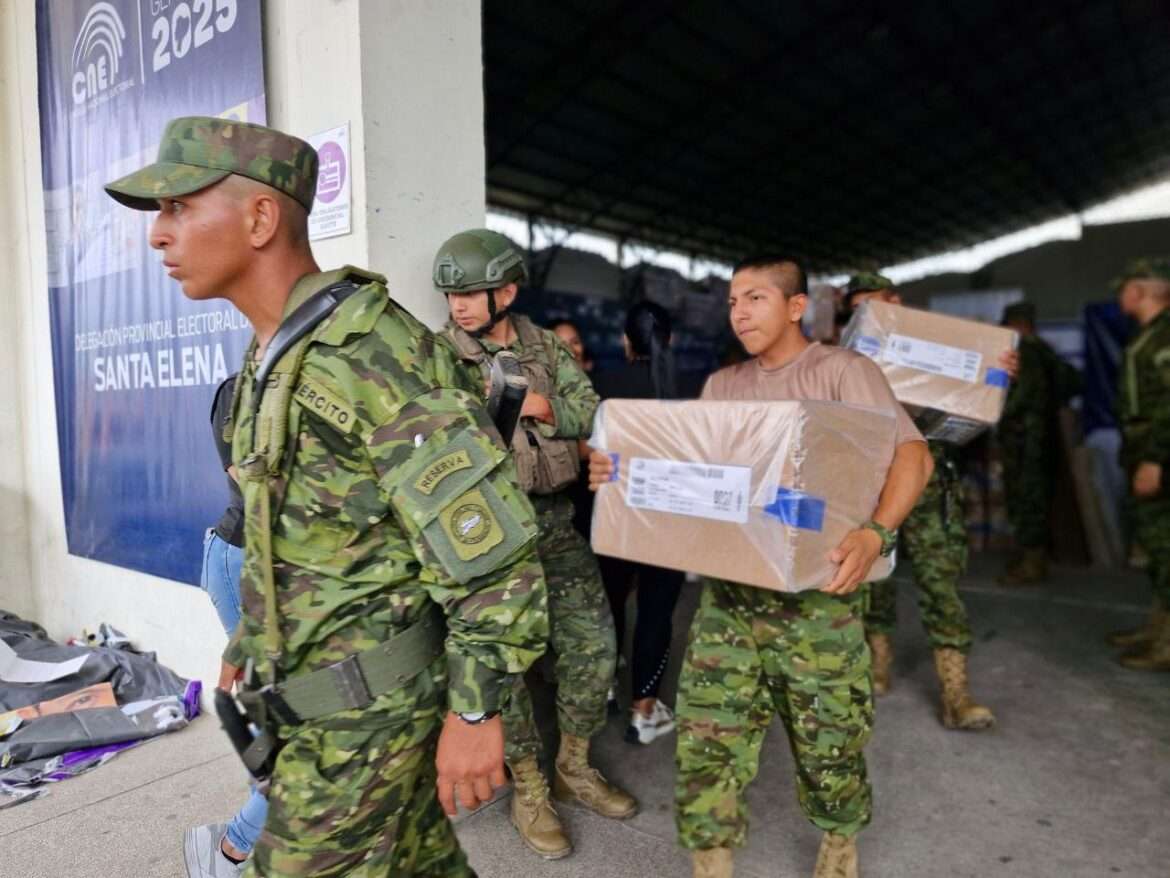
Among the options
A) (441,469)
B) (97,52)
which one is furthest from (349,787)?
(97,52)

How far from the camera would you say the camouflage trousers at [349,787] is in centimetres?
118

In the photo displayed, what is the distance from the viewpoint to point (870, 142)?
1158 centimetres

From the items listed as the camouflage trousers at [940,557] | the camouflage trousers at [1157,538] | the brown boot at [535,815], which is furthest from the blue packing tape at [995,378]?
the brown boot at [535,815]

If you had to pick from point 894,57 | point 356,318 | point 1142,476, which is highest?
point 894,57

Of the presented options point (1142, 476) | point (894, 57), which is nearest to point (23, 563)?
point (1142, 476)

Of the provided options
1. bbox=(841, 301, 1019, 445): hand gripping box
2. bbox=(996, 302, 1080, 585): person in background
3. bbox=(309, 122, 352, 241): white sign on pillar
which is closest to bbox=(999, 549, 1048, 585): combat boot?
bbox=(996, 302, 1080, 585): person in background

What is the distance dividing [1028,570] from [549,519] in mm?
4229

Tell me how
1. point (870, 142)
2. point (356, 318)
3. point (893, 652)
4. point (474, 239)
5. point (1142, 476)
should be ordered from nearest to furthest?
point (356, 318)
point (474, 239)
point (1142, 476)
point (893, 652)
point (870, 142)

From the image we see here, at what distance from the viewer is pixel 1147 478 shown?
338cm

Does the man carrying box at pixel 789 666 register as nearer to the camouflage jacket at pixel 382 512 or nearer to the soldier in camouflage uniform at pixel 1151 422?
the camouflage jacket at pixel 382 512

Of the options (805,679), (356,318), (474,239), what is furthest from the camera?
(474,239)

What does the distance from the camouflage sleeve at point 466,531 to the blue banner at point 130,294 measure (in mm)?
1749

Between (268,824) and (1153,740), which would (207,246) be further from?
(1153,740)

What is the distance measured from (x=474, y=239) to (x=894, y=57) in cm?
833
